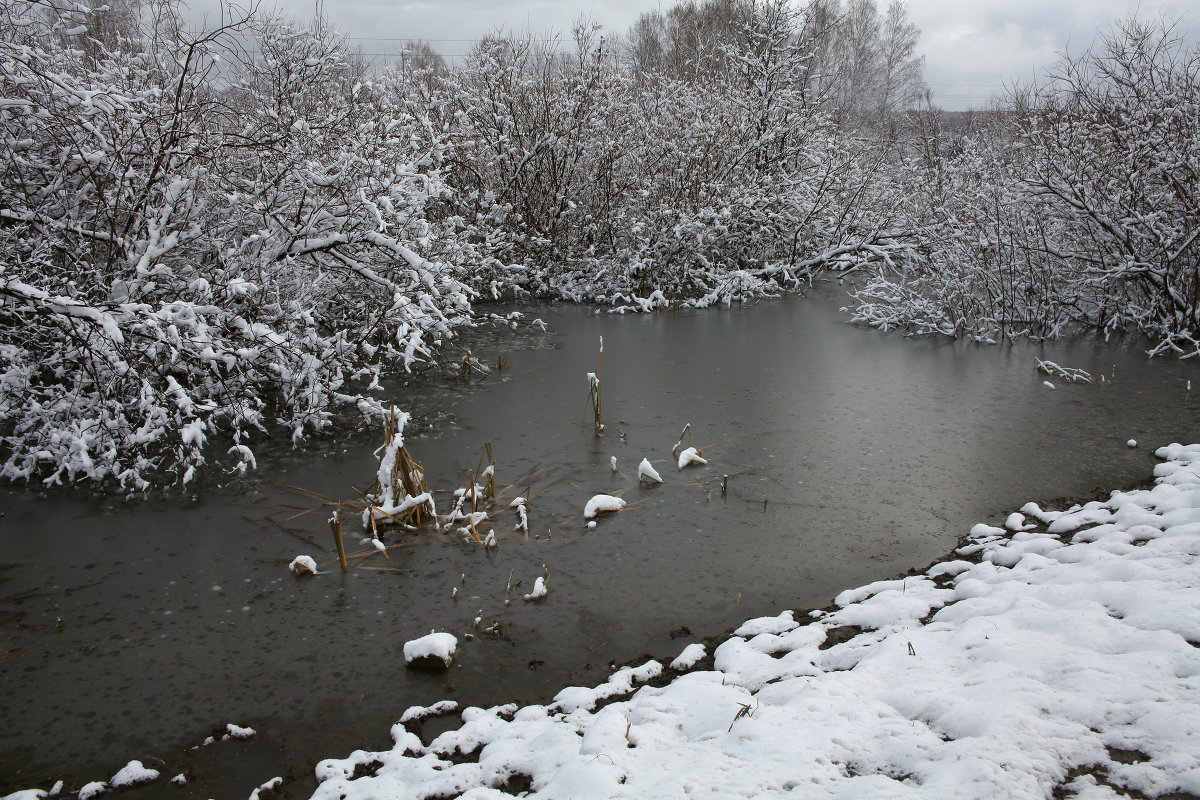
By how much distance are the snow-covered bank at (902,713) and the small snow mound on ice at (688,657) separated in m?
0.02

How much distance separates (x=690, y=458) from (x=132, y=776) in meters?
3.75

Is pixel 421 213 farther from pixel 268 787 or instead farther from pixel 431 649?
pixel 268 787

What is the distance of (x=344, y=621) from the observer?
3.71 meters

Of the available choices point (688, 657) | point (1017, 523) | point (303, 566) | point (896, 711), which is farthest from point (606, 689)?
point (1017, 523)

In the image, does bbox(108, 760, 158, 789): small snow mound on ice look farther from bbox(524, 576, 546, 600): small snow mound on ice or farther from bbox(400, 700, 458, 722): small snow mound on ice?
bbox(524, 576, 546, 600): small snow mound on ice

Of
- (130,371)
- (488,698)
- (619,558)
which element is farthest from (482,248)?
(488,698)

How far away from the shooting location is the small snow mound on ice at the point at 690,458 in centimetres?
553

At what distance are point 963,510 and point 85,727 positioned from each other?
4626 mm

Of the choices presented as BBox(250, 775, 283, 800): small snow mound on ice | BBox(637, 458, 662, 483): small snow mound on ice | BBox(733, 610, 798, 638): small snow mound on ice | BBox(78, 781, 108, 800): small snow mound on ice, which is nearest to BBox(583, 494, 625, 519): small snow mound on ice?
BBox(637, 458, 662, 483): small snow mound on ice

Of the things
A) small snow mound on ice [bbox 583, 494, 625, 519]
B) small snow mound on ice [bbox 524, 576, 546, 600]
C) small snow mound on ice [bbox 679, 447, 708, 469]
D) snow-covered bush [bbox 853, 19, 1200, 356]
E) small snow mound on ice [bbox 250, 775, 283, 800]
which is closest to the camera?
small snow mound on ice [bbox 250, 775, 283, 800]

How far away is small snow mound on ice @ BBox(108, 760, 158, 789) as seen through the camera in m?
2.69

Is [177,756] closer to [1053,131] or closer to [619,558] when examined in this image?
[619,558]

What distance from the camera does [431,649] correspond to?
3.33 metres

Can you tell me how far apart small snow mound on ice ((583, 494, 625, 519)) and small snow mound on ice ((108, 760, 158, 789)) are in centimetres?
259
